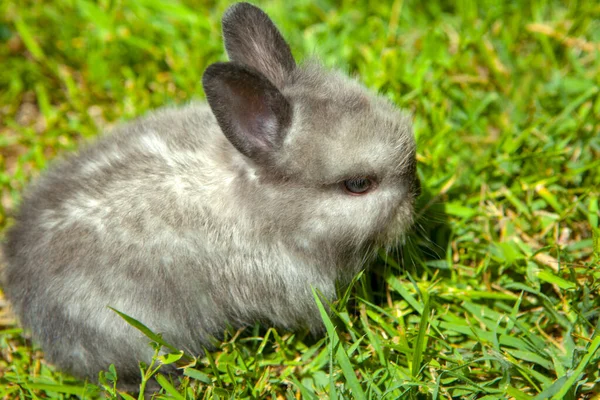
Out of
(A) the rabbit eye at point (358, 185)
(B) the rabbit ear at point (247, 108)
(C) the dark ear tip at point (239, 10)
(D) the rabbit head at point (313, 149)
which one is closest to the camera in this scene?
(B) the rabbit ear at point (247, 108)

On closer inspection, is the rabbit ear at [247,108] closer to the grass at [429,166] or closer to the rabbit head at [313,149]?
the rabbit head at [313,149]

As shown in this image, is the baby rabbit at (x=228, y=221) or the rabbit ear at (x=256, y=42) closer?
the baby rabbit at (x=228, y=221)

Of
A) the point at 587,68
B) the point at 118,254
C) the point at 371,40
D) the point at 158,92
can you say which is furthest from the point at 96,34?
the point at 587,68

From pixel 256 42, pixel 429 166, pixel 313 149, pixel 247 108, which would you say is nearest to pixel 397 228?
pixel 313 149

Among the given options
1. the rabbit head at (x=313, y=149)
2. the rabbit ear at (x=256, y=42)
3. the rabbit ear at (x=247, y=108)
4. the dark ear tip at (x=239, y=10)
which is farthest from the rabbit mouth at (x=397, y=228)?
the dark ear tip at (x=239, y=10)

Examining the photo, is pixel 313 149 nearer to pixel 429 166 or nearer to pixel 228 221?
pixel 228 221

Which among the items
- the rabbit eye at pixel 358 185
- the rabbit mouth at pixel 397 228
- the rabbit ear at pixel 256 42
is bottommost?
the rabbit mouth at pixel 397 228
